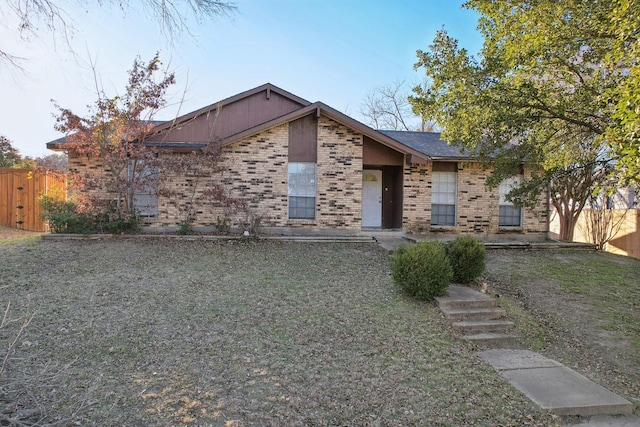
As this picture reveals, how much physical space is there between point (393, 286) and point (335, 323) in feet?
7.18

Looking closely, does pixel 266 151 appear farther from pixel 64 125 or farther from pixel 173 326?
pixel 173 326

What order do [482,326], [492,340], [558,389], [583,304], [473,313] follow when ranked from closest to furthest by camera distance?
1. [558,389]
2. [492,340]
3. [482,326]
4. [473,313]
5. [583,304]

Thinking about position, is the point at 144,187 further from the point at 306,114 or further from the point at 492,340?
the point at 492,340

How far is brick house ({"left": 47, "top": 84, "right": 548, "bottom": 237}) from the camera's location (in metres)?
12.5

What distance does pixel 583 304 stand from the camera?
7.66 metres

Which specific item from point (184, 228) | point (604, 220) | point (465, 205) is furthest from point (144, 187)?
point (604, 220)

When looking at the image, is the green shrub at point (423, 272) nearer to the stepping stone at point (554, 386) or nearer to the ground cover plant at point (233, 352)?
the ground cover plant at point (233, 352)

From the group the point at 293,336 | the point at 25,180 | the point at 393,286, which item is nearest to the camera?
the point at 293,336

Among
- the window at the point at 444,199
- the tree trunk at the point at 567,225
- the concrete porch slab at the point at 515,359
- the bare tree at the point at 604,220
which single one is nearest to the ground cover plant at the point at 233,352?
the concrete porch slab at the point at 515,359

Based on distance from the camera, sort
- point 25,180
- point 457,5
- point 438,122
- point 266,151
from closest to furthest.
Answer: point 438,122
point 457,5
point 266,151
point 25,180

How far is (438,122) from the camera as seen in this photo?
27.3 ft

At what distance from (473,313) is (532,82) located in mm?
4461

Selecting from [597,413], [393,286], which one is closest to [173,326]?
[393,286]

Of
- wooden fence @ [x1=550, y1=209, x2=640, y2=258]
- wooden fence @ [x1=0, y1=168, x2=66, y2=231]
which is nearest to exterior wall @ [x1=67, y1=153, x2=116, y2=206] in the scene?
wooden fence @ [x1=0, y1=168, x2=66, y2=231]
